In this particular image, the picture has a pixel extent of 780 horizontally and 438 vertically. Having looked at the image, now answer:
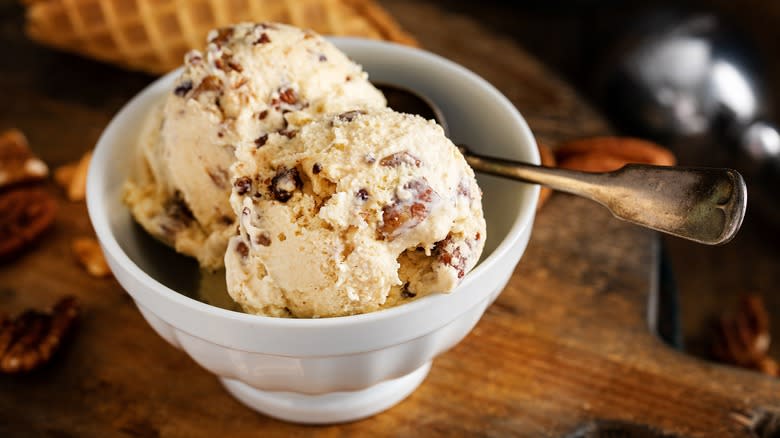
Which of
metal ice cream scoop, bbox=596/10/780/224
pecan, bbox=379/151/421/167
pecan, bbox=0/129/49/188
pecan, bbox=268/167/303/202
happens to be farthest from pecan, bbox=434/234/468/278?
metal ice cream scoop, bbox=596/10/780/224

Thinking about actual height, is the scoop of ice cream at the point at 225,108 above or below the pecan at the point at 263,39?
below

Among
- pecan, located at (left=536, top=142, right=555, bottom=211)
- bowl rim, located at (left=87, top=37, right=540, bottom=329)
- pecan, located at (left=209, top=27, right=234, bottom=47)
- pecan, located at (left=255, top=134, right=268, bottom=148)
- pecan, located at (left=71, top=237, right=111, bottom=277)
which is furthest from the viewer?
pecan, located at (left=536, top=142, right=555, bottom=211)

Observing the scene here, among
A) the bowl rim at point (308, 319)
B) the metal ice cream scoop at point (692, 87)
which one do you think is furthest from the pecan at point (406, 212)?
the metal ice cream scoop at point (692, 87)

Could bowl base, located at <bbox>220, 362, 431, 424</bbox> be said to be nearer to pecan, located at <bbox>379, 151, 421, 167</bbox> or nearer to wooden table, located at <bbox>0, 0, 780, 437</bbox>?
wooden table, located at <bbox>0, 0, 780, 437</bbox>

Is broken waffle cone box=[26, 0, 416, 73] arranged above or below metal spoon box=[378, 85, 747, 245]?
below

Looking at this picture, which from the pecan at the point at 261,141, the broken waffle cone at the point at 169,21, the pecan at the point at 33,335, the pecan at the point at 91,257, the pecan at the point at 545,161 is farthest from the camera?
the broken waffle cone at the point at 169,21

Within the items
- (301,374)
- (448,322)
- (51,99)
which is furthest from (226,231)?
(51,99)

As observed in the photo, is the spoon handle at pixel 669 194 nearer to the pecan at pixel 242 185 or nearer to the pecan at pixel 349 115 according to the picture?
the pecan at pixel 349 115
